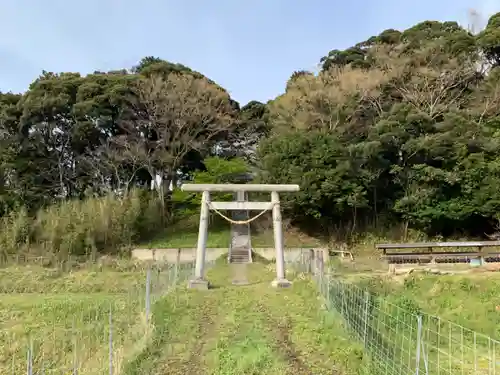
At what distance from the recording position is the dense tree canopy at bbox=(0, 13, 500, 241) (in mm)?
22594

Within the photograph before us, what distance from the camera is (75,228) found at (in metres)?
22.0

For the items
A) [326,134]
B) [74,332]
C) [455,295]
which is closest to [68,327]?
[74,332]

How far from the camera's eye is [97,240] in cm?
2272

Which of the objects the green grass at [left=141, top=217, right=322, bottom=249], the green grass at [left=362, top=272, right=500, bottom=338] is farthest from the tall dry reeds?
the green grass at [left=362, top=272, right=500, bottom=338]

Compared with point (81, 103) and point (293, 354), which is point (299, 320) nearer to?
point (293, 354)

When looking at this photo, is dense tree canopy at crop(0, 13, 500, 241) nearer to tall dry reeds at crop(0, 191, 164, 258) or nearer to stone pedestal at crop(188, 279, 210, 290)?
tall dry reeds at crop(0, 191, 164, 258)

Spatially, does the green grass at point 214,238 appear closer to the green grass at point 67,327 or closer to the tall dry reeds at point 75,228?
the tall dry reeds at point 75,228

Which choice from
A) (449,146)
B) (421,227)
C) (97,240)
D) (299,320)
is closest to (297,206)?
(421,227)

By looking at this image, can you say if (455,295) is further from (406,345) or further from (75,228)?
(75,228)

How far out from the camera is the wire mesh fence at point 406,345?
5.11 m

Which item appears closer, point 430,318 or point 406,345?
point 406,345

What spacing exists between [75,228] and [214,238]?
276 inches

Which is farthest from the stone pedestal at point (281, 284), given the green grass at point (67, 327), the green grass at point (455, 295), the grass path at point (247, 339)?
the green grass at point (67, 327)

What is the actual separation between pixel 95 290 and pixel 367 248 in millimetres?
13725
